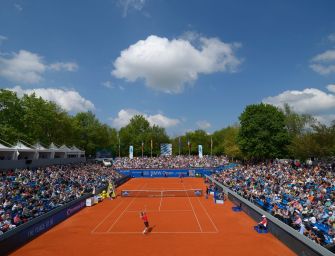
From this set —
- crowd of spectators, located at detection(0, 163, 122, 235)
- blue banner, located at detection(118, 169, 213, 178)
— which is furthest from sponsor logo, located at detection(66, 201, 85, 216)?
blue banner, located at detection(118, 169, 213, 178)

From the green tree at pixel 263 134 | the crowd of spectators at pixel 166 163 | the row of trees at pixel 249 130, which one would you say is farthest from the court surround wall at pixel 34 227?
the crowd of spectators at pixel 166 163

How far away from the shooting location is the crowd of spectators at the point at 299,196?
19.7 metres

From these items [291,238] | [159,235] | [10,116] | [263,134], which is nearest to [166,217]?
[159,235]

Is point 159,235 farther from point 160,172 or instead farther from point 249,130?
point 160,172

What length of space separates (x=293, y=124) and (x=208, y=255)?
225ft

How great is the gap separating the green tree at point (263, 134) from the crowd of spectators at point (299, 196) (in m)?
16.4

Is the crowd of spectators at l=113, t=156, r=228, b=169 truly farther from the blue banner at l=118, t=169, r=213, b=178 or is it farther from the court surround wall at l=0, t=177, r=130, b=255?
the court surround wall at l=0, t=177, r=130, b=255

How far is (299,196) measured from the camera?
2775 centimetres

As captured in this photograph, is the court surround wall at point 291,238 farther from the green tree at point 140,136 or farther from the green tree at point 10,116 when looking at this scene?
the green tree at point 140,136

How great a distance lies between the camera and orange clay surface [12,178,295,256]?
762 inches

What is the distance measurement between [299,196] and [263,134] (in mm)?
33393

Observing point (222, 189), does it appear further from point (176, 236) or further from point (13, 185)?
point (13, 185)

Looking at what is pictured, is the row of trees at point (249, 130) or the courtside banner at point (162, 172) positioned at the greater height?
the row of trees at point (249, 130)

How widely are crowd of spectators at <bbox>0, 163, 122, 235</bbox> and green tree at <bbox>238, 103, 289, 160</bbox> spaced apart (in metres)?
30.3
